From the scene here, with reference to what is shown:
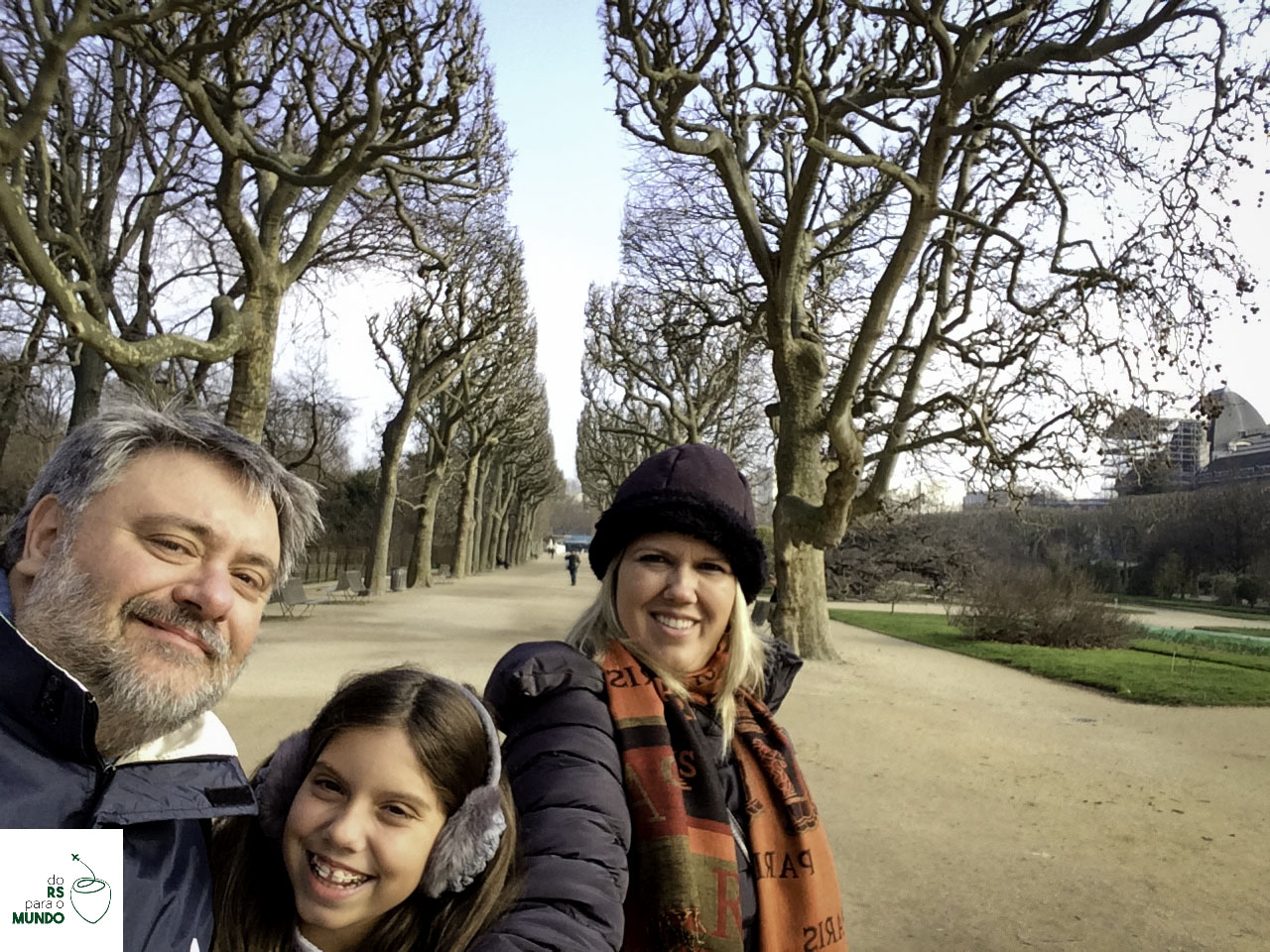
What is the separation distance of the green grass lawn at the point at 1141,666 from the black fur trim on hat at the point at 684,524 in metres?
14.0

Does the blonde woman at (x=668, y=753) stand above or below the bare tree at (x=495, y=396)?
below

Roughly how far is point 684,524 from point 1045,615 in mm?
21716

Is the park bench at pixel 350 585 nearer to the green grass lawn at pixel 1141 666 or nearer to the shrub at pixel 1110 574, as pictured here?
the green grass lawn at pixel 1141 666

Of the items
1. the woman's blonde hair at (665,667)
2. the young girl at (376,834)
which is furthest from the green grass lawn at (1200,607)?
the young girl at (376,834)

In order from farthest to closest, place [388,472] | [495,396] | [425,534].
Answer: [495,396] → [425,534] → [388,472]

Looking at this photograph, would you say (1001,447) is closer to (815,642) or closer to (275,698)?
(815,642)

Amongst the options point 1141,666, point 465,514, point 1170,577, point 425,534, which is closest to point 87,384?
point 425,534

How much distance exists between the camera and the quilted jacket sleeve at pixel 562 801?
1596 millimetres

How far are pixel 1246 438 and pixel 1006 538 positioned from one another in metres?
10.2

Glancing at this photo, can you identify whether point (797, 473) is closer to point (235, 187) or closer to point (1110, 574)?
point (235, 187)

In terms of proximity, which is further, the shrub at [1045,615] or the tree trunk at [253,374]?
the shrub at [1045,615]

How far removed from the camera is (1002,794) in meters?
8.49

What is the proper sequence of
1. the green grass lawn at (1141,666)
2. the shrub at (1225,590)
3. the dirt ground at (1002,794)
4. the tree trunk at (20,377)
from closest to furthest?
1. the dirt ground at (1002,794)
2. the green grass lawn at (1141,666)
3. the tree trunk at (20,377)
4. the shrub at (1225,590)

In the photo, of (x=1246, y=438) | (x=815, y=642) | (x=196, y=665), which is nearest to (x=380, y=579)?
(x=815, y=642)
